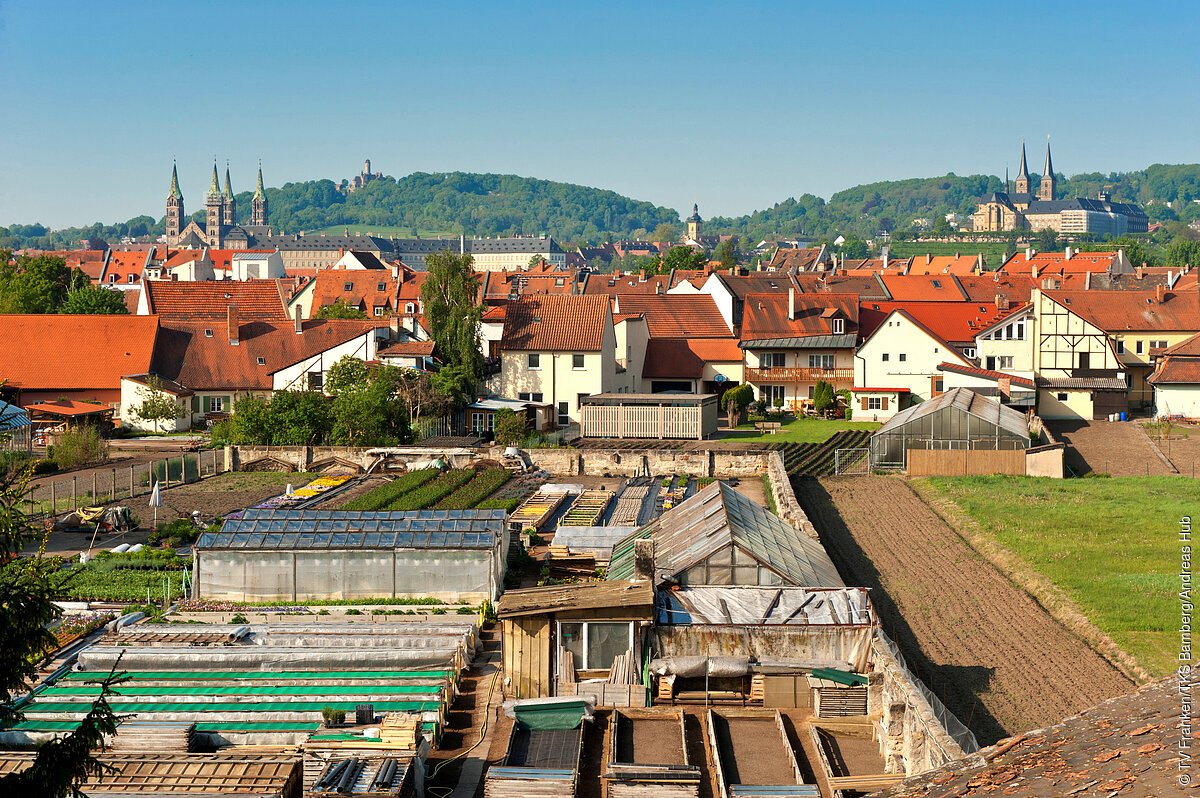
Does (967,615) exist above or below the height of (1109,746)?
below

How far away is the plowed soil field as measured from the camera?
1700 cm

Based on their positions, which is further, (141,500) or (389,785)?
(141,500)

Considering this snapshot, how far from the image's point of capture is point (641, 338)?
5172 centimetres

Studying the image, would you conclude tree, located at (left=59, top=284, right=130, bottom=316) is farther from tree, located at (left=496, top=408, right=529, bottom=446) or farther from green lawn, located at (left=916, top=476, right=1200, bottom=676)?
green lawn, located at (left=916, top=476, right=1200, bottom=676)

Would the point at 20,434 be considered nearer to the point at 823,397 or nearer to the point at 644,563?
the point at 644,563

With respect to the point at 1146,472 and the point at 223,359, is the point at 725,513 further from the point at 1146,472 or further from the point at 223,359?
the point at 223,359

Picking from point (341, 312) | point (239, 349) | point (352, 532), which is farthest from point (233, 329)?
point (352, 532)

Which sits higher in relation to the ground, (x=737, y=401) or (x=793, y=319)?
(x=793, y=319)

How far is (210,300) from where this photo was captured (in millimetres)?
58312

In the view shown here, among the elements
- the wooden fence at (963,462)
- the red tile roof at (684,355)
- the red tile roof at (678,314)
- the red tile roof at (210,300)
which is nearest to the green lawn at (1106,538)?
the wooden fence at (963,462)

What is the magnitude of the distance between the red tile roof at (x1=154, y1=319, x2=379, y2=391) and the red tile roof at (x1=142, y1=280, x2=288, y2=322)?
18.6ft

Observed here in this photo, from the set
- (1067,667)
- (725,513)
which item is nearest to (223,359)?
(725,513)

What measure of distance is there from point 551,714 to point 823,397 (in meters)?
35.4

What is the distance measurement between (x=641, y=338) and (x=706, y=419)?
30.9 ft
